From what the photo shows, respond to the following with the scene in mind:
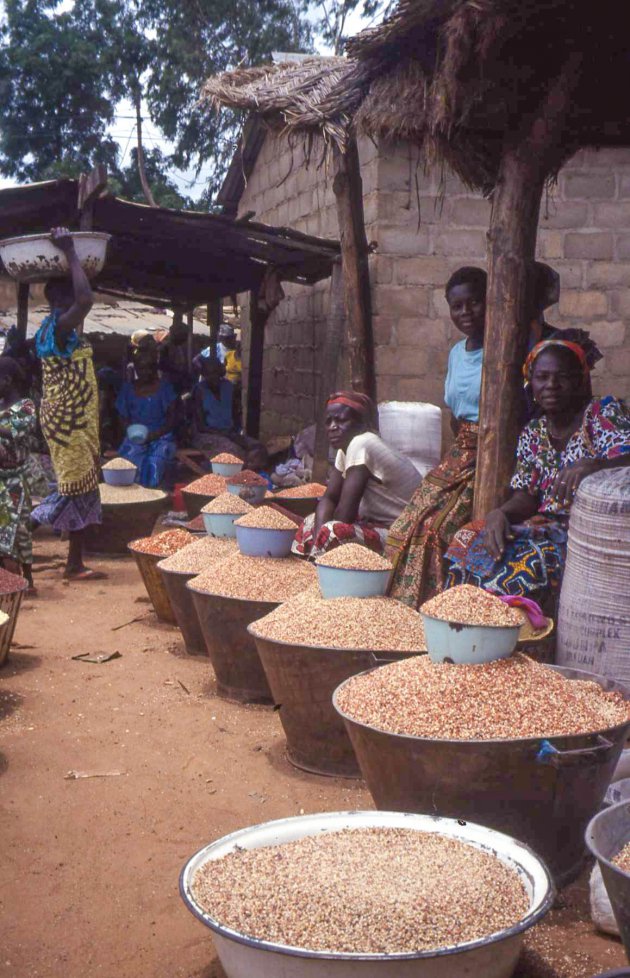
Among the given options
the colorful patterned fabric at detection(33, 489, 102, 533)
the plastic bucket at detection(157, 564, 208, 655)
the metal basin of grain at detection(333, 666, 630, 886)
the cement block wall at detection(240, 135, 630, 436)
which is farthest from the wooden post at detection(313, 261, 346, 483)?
the metal basin of grain at detection(333, 666, 630, 886)

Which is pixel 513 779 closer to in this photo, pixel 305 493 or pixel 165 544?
pixel 165 544

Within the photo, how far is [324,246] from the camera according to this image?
796cm

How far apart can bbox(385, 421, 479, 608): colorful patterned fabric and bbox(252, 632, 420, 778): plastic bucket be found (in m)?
1.15

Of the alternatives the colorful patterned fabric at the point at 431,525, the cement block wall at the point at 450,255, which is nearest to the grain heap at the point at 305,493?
the cement block wall at the point at 450,255

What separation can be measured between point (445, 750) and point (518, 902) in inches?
20.6

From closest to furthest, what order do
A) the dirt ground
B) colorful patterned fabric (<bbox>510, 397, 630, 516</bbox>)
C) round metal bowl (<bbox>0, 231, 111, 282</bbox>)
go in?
the dirt ground
colorful patterned fabric (<bbox>510, 397, 630, 516</bbox>)
round metal bowl (<bbox>0, 231, 111, 282</bbox>)

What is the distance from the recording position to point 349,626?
11.5ft

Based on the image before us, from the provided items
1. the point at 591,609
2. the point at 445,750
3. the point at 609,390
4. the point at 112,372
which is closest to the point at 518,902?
the point at 445,750

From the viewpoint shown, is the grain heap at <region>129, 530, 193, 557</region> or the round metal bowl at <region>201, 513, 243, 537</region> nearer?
the round metal bowl at <region>201, 513, 243, 537</region>

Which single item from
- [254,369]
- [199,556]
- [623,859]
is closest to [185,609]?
[199,556]

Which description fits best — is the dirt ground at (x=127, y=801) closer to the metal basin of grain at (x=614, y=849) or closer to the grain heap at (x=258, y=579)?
the metal basin of grain at (x=614, y=849)

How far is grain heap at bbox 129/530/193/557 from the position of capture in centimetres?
561

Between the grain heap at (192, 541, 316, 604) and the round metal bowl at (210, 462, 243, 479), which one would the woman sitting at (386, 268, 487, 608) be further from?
the round metal bowl at (210, 462, 243, 479)

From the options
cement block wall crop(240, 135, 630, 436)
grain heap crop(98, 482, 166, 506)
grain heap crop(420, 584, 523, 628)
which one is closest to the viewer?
grain heap crop(420, 584, 523, 628)
